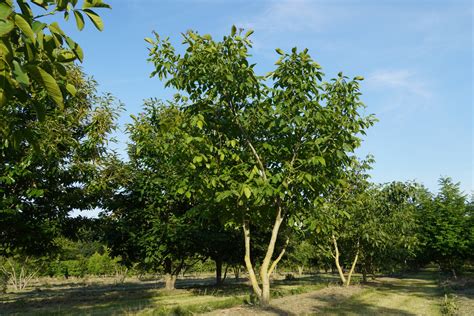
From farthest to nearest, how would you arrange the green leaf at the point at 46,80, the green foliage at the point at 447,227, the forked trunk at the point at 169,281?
the green foliage at the point at 447,227 → the forked trunk at the point at 169,281 → the green leaf at the point at 46,80

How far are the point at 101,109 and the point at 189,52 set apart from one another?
7715mm

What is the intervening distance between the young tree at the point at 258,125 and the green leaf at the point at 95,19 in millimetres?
6356

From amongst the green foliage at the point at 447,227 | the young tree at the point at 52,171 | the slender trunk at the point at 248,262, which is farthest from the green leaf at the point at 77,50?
the green foliage at the point at 447,227

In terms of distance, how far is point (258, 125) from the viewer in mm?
10672

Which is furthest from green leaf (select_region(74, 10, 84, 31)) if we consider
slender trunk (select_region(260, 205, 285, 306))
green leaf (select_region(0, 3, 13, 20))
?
slender trunk (select_region(260, 205, 285, 306))

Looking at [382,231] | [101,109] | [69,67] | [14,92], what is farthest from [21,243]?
[382,231]

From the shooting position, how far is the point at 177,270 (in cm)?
2561

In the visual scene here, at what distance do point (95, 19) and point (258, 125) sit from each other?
8.43 meters

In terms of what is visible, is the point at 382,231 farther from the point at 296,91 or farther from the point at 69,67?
the point at 69,67

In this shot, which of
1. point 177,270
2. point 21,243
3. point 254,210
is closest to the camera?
point 254,210

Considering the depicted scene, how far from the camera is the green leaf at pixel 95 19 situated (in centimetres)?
236

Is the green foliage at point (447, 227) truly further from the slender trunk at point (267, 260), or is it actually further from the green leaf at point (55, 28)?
the green leaf at point (55, 28)

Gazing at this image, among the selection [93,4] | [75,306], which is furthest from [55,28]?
[75,306]

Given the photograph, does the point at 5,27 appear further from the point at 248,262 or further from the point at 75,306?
the point at 75,306
